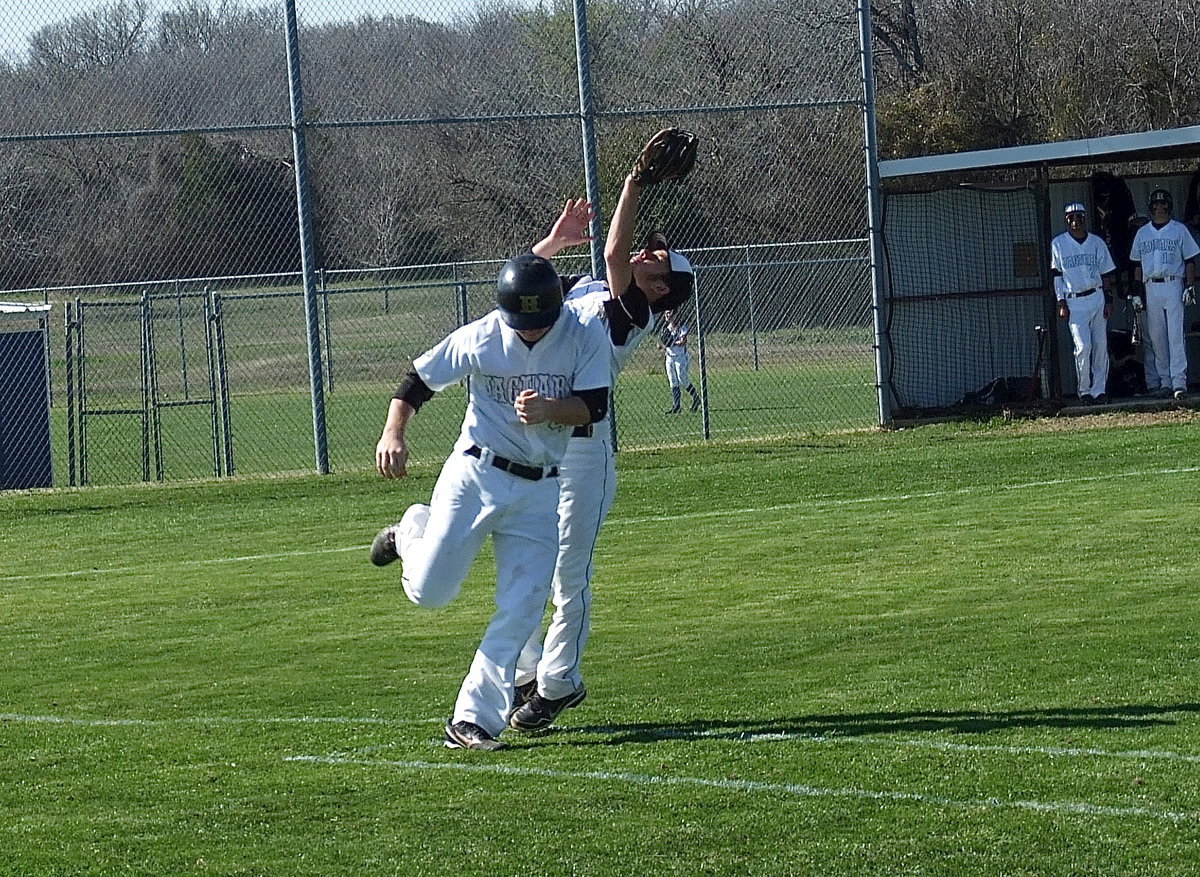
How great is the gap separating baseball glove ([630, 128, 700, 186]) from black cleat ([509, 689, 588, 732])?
6.87 feet

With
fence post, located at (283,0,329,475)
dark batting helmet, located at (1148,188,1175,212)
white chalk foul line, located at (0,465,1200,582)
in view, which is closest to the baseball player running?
white chalk foul line, located at (0,465,1200,582)

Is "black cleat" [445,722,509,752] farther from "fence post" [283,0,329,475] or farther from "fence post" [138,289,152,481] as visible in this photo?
"fence post" [138,289,152,481]

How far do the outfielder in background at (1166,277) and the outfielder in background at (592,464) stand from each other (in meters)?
13.4

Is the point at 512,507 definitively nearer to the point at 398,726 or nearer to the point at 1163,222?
the point at 398,726

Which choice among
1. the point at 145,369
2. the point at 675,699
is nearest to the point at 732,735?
the point at 675,699

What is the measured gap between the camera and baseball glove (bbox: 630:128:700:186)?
24.7 feet

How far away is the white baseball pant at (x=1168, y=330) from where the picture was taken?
19.7 metres

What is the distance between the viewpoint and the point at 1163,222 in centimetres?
1989

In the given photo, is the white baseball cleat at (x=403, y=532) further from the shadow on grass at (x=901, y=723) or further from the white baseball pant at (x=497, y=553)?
the shadow on grass at (x=901, y=723)

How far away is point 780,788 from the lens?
6.04 metres

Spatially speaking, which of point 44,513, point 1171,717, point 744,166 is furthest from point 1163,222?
point 1171,717

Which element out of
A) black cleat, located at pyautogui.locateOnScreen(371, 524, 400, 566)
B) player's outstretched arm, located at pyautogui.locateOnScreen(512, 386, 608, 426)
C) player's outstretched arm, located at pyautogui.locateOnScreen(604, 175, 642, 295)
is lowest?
black cleat, located at pyautogui.locateOnScreen(371, 524, 400, 566)

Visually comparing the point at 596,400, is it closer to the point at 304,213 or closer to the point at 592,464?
the point at 592,464

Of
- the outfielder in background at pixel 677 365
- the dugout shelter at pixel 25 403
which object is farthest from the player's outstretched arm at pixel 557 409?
the outfielder in background at pixel 677 365
